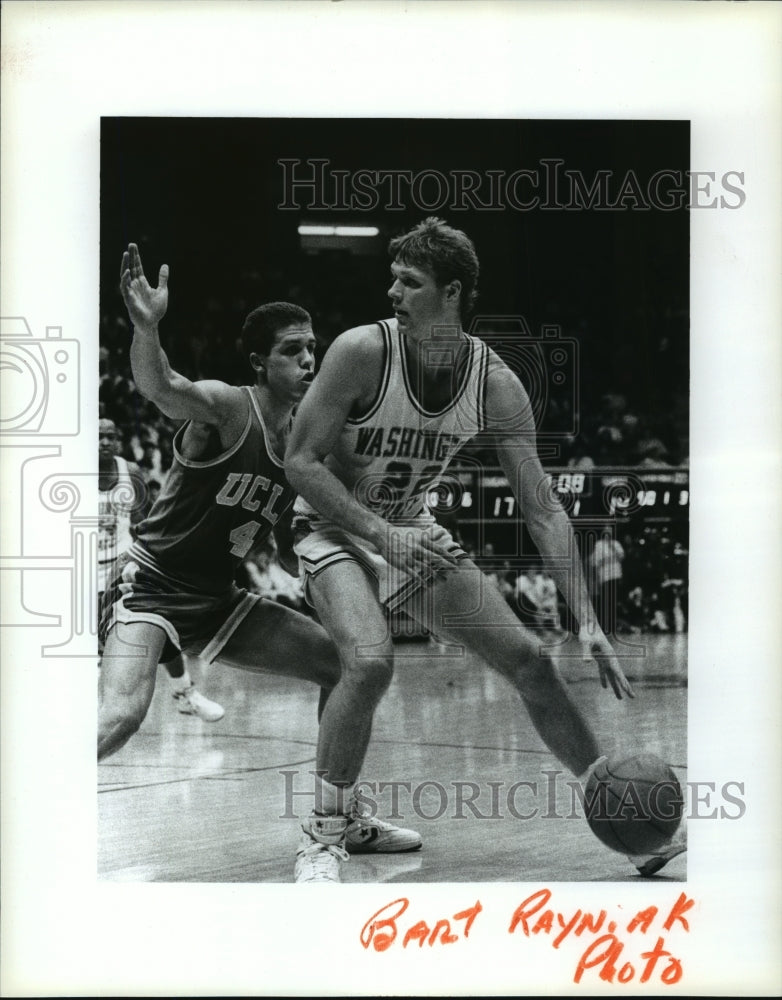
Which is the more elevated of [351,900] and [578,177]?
[578,177]

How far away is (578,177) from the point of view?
4.33 m

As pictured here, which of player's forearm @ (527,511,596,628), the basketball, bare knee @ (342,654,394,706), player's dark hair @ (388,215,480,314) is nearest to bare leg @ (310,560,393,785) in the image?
bare knee @ (342,654,394,706)

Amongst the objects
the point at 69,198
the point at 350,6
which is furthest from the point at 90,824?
the point at 350,6

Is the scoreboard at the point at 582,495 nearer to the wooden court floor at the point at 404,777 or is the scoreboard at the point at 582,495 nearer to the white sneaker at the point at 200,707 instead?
the wooden court floor at the point at 404,777

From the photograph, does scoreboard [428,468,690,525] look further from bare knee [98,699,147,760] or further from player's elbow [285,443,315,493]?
bare knee [98,699,147,760]

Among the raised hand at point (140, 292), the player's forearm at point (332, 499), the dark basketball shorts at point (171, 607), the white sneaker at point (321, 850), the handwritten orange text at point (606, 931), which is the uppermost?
the raised hand at point (140, 292)

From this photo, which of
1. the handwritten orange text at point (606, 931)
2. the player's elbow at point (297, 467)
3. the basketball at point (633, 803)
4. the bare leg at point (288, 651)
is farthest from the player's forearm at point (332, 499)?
the handwritten orange text at point (606, 931)

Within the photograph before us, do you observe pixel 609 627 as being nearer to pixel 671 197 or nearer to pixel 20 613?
pixel 671 197

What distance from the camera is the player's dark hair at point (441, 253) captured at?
430 cm

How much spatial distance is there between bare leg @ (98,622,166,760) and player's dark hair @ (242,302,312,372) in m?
1.04

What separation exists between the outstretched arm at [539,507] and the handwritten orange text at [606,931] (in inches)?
30.4

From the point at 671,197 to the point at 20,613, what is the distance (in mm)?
2689

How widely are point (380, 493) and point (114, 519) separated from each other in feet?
3.04

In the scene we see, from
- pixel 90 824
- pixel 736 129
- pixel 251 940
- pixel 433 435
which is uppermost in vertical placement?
pixel 736 129
